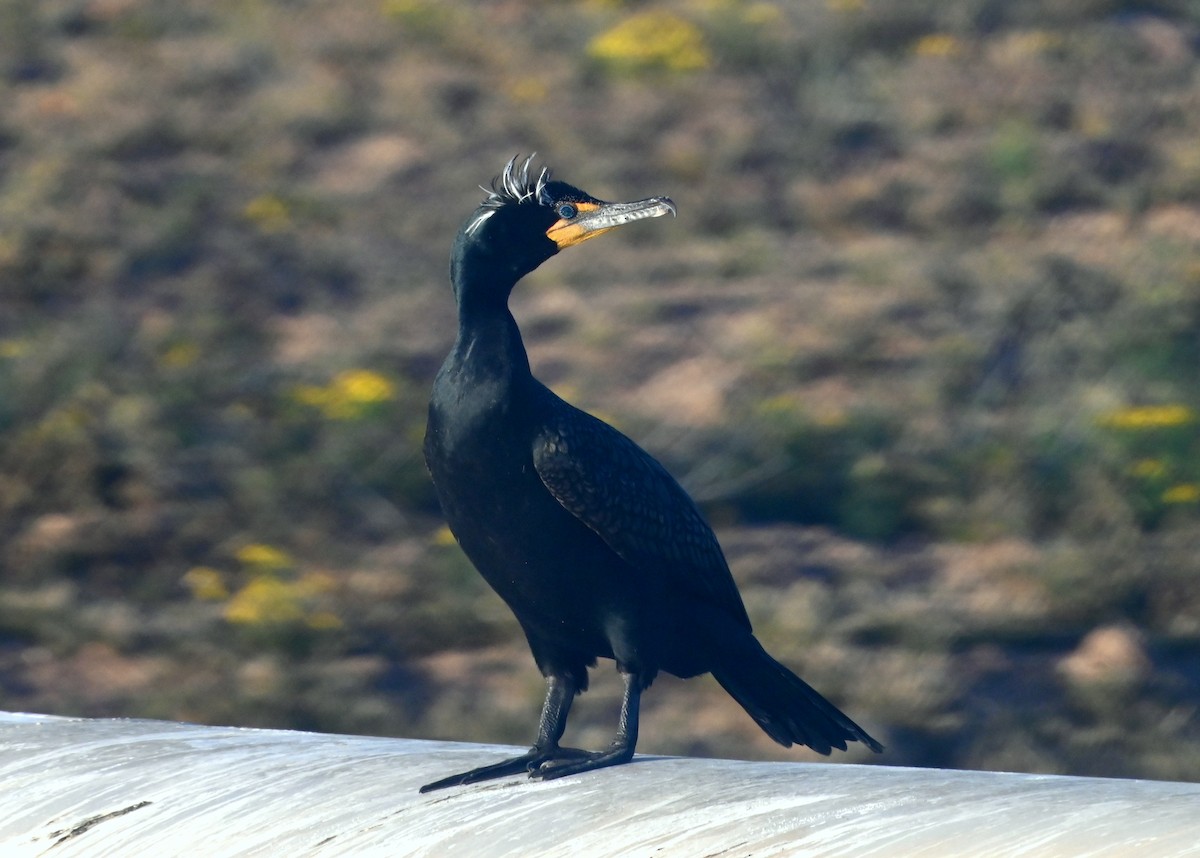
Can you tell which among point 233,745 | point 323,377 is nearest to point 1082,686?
point 323,377

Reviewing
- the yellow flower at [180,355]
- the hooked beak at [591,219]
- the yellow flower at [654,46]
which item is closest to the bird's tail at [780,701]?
the hooked beak at [591,219]

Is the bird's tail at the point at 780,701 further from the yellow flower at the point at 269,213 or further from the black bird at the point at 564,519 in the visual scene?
the yellow flower at the point at 269,213

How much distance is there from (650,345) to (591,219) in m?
6.03

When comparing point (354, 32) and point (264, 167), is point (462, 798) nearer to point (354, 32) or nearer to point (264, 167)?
point (264, 167)

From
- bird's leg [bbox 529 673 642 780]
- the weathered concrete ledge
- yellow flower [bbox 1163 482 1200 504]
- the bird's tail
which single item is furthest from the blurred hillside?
the weathered concrete ledge

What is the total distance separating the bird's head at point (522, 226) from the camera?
3.64 meters

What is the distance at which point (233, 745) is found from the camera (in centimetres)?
340

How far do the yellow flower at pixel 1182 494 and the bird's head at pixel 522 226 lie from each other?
549 cm

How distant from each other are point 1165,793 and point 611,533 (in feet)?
4.43

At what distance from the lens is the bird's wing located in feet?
11.6

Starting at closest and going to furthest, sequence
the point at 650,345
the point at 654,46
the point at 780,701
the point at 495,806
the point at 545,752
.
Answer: the point at 495,806
the point at 545,752
the point at 780,701
the point at 650,345
the point at 654,46

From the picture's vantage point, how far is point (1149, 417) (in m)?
8.91

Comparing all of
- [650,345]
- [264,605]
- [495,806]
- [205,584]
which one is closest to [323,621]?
[264,605]

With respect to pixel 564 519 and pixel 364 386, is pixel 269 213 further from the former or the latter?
pixel 564 519
